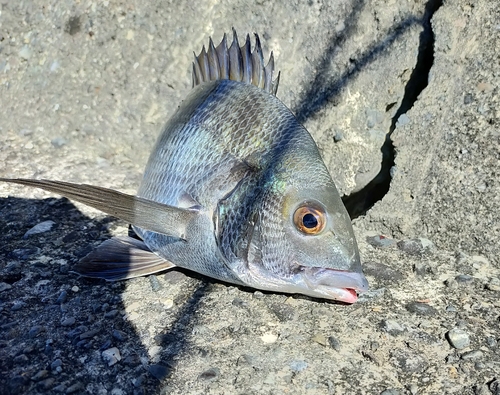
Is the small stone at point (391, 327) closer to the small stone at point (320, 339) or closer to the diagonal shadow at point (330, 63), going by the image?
the small stone at point (320, 339)

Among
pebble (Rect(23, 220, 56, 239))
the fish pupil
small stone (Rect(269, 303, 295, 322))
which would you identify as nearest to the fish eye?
the fish pupil

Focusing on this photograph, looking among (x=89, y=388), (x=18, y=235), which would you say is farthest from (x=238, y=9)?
(x=89, y=388)

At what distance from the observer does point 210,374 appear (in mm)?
2217

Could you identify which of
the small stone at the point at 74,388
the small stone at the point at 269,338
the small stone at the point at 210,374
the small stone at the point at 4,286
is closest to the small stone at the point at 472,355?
the small stone at the point at 269,338

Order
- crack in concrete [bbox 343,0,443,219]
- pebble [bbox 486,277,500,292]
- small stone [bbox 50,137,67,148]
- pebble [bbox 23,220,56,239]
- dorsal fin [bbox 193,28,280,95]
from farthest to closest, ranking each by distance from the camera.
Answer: small stone [bbox 50,137,67,148]
crack in concrete [bbox 343,0,443,219]
pebble [bbox 23,220,56,239]
dorsal fin [bbox 193,28,280,95]
pebble [bbox 486,277,500,292]

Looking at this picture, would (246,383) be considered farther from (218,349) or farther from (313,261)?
(313,261)

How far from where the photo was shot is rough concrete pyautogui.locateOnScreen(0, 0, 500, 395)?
7.43ft

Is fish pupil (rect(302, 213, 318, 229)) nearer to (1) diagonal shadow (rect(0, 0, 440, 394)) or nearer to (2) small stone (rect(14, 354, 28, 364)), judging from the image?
(1) diagonal shadow (rect(0, 0, 440, 394))

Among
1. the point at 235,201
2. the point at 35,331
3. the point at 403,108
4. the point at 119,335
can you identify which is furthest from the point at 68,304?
the point at 403,108

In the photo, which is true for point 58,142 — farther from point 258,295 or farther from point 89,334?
point 258,295

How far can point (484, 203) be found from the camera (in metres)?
2.91

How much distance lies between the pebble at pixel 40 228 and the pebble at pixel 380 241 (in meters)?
1.66

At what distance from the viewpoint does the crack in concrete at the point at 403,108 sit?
127 inches

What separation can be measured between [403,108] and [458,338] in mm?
1406
